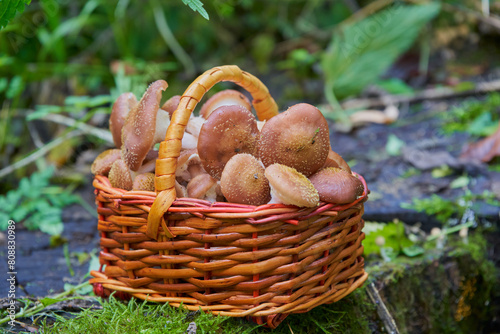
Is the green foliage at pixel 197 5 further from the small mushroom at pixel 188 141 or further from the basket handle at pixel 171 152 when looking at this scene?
the small mushroom at pixel 188 141

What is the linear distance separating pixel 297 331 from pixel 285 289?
0.89ft

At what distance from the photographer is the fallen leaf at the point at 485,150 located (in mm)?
3073

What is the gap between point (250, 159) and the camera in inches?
54.2

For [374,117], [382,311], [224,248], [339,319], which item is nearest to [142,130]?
[224,248]

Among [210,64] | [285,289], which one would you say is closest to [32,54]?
[210,64]

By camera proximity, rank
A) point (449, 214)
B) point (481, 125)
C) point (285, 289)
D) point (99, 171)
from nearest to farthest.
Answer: point (285, 289) < point (99, 171) < point (449, 214) < point (481, 125)

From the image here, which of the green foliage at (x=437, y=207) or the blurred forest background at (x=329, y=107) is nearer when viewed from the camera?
the blurred forest background at (x=329, y=107)

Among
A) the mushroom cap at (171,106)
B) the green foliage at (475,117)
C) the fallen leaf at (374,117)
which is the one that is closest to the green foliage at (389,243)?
the mushroom cap at (171,106)

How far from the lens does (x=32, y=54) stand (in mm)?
4285

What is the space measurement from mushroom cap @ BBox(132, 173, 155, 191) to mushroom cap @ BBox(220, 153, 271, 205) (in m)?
0.31

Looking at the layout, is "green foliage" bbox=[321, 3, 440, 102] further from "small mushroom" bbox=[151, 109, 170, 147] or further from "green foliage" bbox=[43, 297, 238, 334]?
"green foliage" bbox=[43, 297, 238, 334]

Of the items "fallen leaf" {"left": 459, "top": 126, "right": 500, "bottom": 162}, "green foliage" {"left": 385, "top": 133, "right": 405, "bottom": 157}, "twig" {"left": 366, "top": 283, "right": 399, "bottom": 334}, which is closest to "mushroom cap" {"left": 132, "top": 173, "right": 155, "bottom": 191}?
"twig" {"left": 366, "top": 283, "right": 399, "bottom": 334}

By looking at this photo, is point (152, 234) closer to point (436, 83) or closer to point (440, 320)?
point (440, 320)

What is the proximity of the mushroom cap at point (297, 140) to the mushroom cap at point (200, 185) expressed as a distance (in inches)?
8.2
